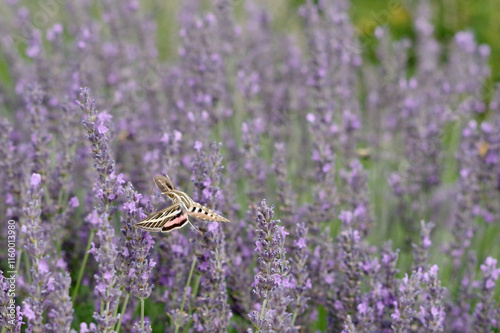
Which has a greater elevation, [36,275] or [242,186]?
[242,186]

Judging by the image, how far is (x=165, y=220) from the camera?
5.62 ft

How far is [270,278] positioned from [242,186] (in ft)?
6.82

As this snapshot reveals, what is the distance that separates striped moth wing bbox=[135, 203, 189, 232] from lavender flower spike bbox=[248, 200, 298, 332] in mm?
229

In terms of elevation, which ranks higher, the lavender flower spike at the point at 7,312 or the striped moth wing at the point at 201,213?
the striped moth wing at the point at 201,213

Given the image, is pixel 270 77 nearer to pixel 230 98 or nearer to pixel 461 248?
pixel 230 98

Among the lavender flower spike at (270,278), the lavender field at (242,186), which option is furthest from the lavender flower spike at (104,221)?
the lavender flower spike at (270,278)

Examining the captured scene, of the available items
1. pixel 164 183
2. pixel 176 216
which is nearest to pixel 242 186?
pixel 164 183

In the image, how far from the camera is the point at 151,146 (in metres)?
3.60

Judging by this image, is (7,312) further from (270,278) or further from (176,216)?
(270,278)

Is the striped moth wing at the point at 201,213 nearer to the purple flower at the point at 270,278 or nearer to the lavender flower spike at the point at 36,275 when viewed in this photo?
the purple flower at the point at 270,278

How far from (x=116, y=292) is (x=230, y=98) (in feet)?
7.90

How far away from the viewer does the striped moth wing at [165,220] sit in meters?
1.69

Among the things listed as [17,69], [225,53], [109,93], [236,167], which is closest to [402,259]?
[236,167]

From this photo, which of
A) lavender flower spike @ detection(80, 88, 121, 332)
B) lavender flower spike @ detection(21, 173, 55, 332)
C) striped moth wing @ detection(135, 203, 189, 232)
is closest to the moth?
striped moth wing @ detection(135, 203, 189, 232)
